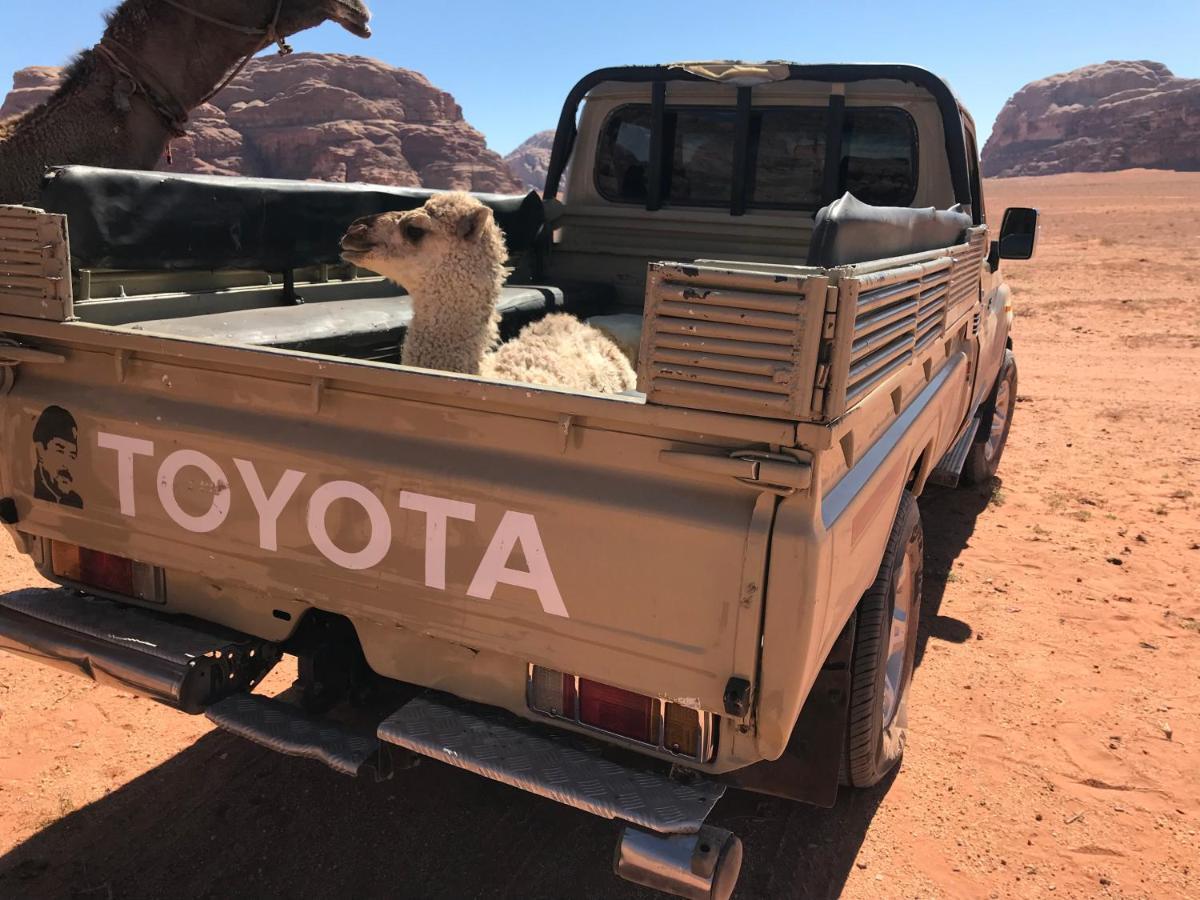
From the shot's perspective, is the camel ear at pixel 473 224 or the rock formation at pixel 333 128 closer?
the camel ear at pixel 473 224

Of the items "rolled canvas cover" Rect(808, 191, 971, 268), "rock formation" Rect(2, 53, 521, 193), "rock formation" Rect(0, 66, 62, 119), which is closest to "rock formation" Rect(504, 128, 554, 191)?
"rock formation" Rect(2, 53, 521, 193)

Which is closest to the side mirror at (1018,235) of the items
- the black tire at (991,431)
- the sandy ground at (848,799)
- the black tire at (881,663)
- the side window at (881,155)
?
the side window at (881,155)

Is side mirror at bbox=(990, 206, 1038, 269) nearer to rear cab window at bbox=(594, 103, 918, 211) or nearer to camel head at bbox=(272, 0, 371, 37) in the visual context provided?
rear cab window at bbox=(594, 103, 918, 211)

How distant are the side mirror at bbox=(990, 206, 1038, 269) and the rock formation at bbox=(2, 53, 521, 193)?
64.7m

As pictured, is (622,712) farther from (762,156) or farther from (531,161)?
(531,161)

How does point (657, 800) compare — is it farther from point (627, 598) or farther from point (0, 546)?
point (0, 546)

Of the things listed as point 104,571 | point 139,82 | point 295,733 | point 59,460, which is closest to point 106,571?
point 104,571

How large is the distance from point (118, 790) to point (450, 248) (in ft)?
8.05

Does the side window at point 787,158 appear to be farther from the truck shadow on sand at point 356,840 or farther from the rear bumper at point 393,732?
the rear bumper at point 393,732

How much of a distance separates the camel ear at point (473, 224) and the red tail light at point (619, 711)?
2331 millimetres

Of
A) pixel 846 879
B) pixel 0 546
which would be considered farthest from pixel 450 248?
pixel 0 546

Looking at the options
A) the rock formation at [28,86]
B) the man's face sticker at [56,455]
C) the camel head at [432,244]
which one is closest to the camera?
the man's face sticker at [56,455]

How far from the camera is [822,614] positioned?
211cm

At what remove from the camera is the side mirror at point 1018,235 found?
220 inches
